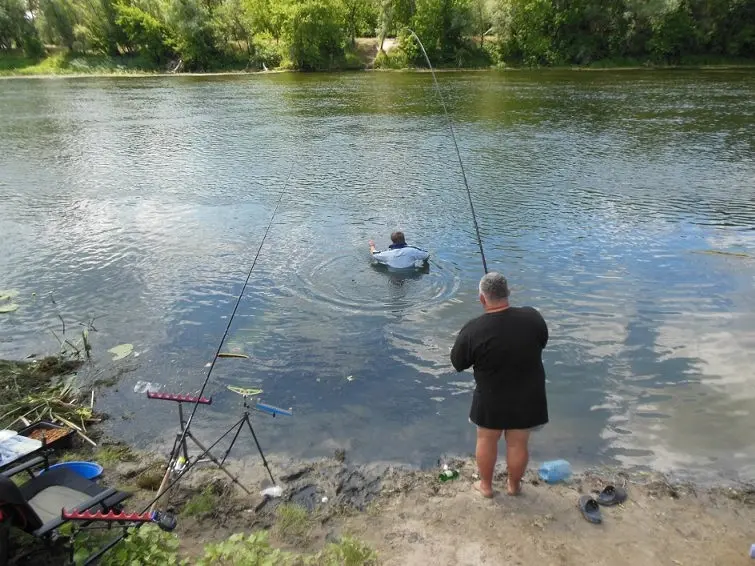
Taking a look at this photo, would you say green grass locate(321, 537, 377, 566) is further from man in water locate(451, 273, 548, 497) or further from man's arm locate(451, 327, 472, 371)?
man's arm locate(451, 327, 472, 371)

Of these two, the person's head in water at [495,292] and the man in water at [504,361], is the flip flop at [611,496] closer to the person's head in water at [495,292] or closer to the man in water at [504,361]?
the man in water at [504,361]

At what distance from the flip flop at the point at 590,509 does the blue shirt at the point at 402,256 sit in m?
6.27

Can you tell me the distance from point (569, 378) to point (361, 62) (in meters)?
68.3

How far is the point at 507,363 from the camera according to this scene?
461cm

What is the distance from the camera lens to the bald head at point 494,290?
179 inches

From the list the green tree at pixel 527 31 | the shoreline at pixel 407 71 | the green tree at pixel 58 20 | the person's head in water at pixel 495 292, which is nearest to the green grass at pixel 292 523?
the person's head in water at pixel 495 292

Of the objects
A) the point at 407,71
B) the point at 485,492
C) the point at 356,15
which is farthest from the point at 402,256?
the point at 356,15

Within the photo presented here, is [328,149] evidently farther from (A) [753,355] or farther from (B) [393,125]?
(A) [753,355]

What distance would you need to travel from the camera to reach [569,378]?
7.80 m

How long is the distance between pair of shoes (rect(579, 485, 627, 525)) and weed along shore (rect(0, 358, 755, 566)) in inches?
2.4

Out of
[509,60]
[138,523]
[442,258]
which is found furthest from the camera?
[509,60]

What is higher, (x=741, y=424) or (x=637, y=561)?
(x=637, y=561)

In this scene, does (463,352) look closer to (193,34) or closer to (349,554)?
(349,554)

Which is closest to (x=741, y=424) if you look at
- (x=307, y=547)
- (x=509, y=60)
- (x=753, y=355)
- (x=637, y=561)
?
(x=753, y=355)
